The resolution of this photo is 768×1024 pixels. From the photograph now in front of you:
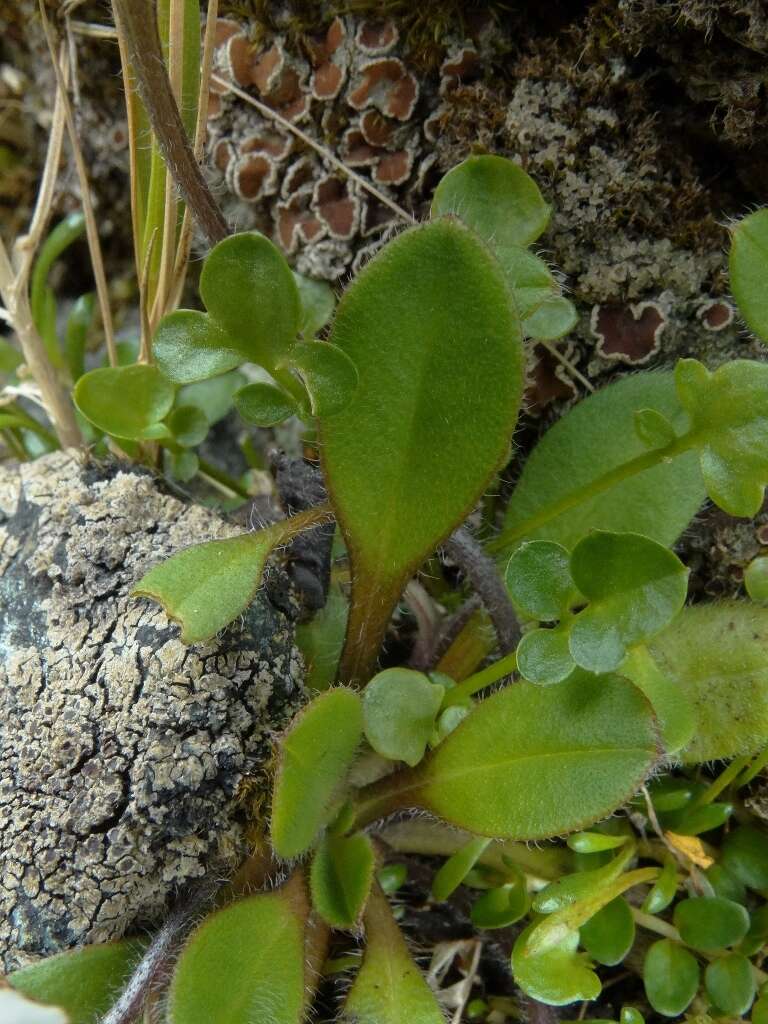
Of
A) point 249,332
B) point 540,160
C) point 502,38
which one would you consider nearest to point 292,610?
point 249,332

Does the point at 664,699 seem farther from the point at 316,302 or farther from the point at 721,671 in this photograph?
the point at 316,302

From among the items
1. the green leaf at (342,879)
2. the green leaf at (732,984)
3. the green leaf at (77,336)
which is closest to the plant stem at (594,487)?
the green leaf at (342,879)

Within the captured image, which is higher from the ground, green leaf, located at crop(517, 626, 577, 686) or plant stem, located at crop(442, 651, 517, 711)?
green leaf, located at crop(517, 626, 577, 686)

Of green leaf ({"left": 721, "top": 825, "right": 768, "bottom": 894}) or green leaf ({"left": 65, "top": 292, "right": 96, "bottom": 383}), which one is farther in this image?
green leaf ({"left": 65, "top": 292, "right": 96, "bottom": 383})

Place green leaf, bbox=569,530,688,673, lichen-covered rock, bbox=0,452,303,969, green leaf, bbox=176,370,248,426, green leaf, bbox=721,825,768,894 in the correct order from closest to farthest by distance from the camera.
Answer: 1. green leaf, bbox=569,530,688,673
2. lichen-covered rock, bbox=0,452,303,969
3. green leaf, bbox=721,825,768,894
4. green leaf, bbox=176,370,248,426

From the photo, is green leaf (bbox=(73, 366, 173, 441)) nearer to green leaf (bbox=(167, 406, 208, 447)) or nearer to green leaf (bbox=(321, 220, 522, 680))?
green leaf (bbox=(167, 406, 208, 447))

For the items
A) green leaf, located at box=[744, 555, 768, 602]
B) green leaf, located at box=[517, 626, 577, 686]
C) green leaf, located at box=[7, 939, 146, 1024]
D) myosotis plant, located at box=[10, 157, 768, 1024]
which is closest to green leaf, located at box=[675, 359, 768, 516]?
myosotis plant, located at box=[10, 157, 768, 1024]
